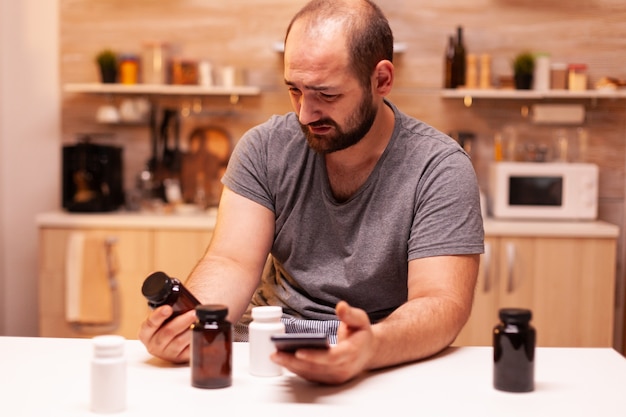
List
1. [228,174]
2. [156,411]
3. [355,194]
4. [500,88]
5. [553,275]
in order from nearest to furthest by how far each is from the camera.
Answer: [156,411] < [355,194] < [228,174] < [553,275] < [500,88]

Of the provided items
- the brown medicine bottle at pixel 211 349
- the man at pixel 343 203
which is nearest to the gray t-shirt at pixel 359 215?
the man at pixel 343 203

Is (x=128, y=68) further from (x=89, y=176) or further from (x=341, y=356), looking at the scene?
(x=341, y=356)

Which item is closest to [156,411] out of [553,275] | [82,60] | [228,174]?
[228,174]

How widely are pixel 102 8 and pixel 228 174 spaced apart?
254cm

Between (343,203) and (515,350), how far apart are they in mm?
702

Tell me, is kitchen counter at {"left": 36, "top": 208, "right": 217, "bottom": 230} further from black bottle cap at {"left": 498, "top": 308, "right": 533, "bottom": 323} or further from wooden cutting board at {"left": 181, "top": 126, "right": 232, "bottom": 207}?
black bottle cap at {"left": 498, "top": 308, "right": 533, "bottom": 323}

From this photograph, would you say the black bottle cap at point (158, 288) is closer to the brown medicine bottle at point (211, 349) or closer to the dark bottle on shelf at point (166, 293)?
the dark bottle on shelf at point (166, 293)

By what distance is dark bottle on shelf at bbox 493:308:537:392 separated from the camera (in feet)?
4.49

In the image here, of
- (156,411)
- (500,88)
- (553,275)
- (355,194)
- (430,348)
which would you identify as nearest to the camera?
(156,411)

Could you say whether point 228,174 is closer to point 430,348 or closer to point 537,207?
point 430,348

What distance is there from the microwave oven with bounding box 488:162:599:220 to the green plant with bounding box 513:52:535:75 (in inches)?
18.0

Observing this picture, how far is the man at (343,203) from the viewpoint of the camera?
5.95 feet

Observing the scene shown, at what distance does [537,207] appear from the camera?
13.0 ft

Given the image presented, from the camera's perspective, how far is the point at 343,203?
6.50 ft
